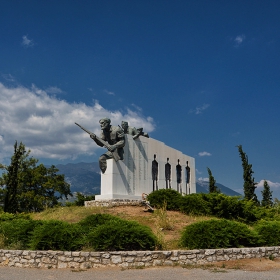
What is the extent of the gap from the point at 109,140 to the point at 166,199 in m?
5.70

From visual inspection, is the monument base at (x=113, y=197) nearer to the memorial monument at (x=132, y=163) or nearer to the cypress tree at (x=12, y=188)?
the memorial monument at (x=132, y=163)

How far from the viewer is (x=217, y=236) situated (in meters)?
11.1

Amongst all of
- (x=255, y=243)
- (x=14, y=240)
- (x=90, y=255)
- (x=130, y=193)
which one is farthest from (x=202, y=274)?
(x=130, y=193)

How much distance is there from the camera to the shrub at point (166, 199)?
66.0ft

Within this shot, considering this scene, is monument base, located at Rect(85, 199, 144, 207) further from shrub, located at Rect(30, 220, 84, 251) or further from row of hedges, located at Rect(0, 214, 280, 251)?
shrub, located at Rect(30, 220, 84, 251)

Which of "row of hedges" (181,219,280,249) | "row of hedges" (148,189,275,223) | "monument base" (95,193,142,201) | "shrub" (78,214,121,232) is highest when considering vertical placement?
"monument base" (95,193,142,201)

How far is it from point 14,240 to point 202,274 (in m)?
6.63

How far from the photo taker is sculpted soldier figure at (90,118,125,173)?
73.7 ft

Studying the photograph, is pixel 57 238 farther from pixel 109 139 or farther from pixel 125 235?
pixel 109 139

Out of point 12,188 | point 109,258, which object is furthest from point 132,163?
point 109,258

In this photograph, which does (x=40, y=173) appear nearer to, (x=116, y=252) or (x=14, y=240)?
(x=14, y=240)

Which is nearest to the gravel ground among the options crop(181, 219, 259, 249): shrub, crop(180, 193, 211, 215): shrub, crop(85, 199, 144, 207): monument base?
crop(181, 219, 259, 249): shrub

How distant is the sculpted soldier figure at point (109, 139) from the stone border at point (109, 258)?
12235 millimetres

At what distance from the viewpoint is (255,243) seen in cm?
1191
